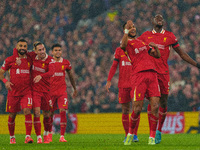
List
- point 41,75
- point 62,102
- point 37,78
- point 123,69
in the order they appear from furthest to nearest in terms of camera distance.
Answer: point 62,102
point 123,69
point 41,75
point 37,78

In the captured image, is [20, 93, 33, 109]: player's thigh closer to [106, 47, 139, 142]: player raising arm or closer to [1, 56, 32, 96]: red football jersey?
[1, 56, 32, 96]: red football jersey

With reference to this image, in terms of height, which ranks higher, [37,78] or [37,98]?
[37,78]

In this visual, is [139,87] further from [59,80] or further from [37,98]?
[59,80]

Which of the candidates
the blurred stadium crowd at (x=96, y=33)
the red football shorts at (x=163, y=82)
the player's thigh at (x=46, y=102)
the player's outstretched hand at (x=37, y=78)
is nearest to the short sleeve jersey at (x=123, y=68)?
the red football shorts at (x=163, y=82)

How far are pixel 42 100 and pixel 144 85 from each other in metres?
3.14

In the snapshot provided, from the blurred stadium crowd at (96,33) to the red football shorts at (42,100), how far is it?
22.4 feet

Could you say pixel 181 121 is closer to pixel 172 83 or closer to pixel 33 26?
pixel 172 83

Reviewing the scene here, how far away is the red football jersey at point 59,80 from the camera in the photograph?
10812 mm

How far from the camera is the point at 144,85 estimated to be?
7.62 m

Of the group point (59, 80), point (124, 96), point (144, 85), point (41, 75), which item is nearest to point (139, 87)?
point (144, 85)

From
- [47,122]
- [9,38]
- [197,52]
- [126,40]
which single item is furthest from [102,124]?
[126,40]

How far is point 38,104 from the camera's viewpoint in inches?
372

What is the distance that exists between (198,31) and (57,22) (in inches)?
300

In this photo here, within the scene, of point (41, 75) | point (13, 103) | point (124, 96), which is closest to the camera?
point (41, 75)
